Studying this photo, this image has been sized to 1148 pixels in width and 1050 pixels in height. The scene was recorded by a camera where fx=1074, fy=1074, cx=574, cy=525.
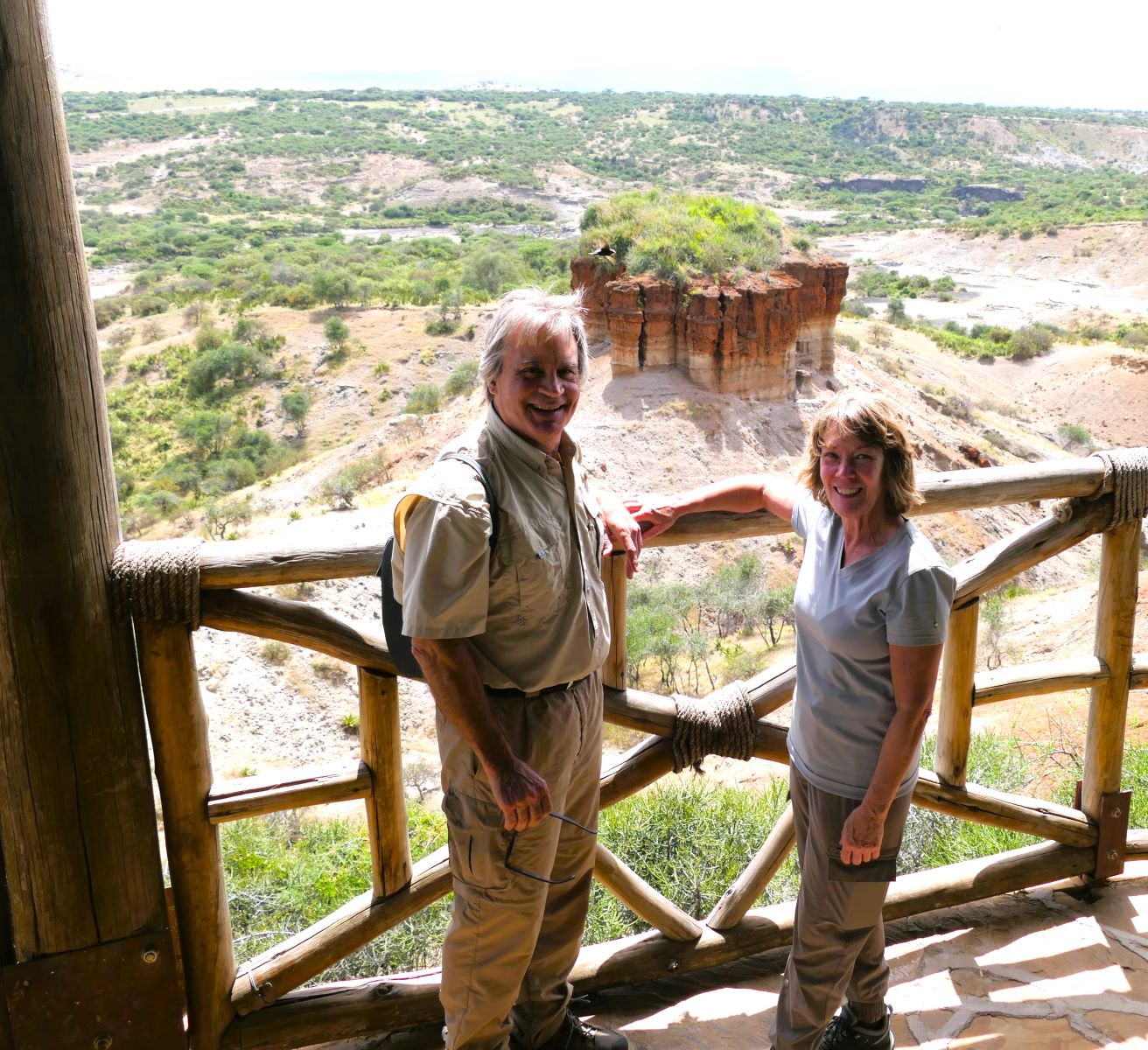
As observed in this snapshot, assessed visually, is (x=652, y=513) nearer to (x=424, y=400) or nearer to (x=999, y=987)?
(x=999, y=987)

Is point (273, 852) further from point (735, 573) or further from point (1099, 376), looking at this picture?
point (1099, 376)

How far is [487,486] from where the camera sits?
1.53 metres

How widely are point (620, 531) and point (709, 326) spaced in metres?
16.4

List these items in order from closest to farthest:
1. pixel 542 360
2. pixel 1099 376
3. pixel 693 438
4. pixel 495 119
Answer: pixel 542 360 < pixel 693 438 < pixel 1099 376 < pixel 495 119

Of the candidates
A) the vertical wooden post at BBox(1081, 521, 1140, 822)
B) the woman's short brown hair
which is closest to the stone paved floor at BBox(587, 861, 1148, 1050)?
the vertical wooden post at BBox(1081, 521, 1140, 822)

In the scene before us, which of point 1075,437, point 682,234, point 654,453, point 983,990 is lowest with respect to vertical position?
point 1075,437

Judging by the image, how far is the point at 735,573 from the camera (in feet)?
50.5

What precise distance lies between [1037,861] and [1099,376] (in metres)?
29.7

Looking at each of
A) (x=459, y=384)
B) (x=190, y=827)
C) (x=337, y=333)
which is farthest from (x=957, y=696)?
(x=337, y=333)

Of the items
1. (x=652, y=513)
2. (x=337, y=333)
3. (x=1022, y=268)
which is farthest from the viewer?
(x=1022, y=268)

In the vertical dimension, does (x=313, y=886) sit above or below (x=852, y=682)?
below

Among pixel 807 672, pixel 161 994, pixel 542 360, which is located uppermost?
pixel 542 360

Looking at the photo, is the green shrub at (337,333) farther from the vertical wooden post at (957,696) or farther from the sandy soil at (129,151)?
the sandy soil at (129,151)

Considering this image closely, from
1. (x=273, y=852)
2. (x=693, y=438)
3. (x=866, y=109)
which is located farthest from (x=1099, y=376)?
(x=866, y=109)
